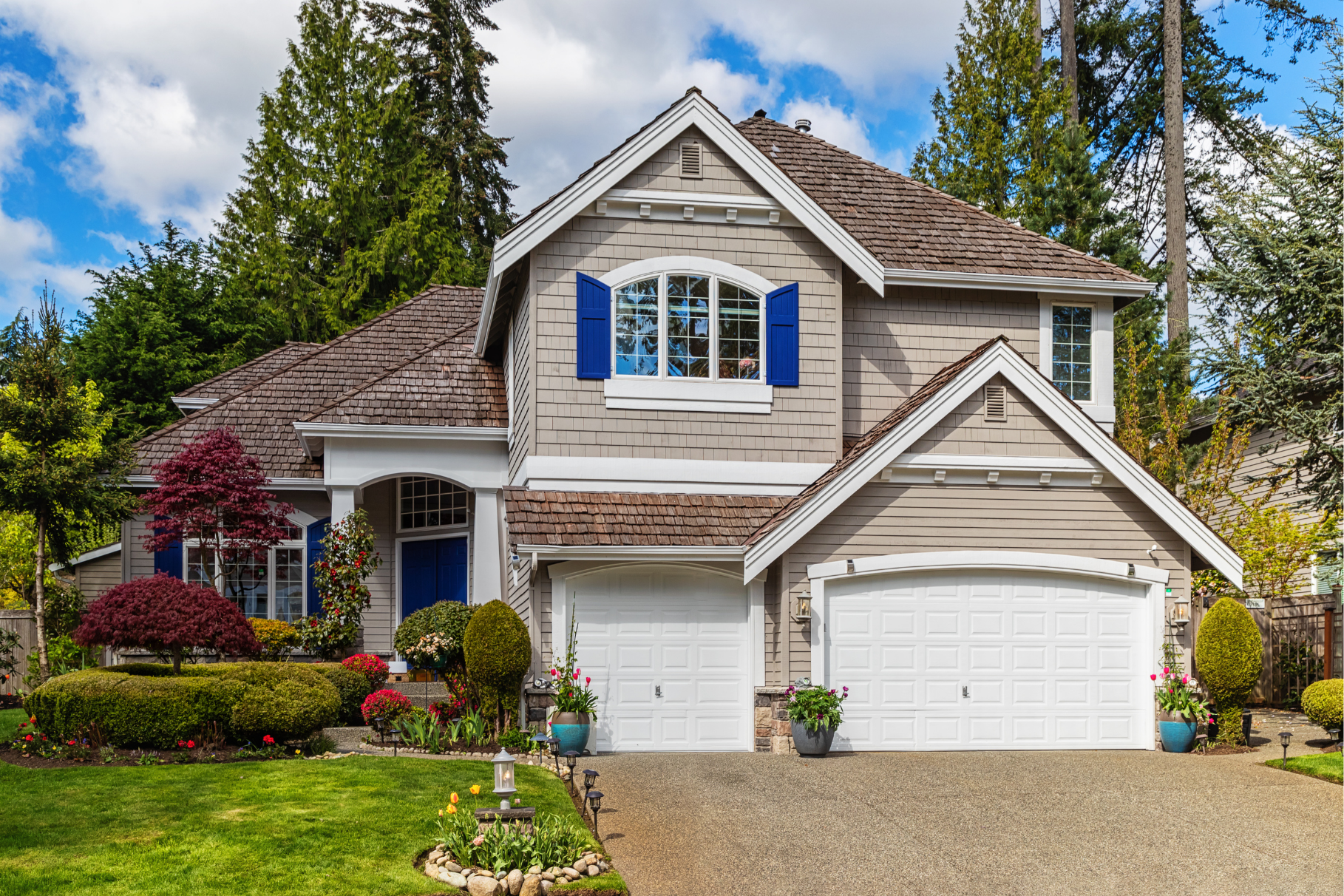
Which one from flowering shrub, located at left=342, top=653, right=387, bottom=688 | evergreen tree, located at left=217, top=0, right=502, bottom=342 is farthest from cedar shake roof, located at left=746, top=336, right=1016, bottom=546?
evergreen tree, located at left=217, top=0, right=502, bottom=342

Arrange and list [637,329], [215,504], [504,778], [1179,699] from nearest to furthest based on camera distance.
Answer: [504,778], [1179,699], [637,329], [215,504]

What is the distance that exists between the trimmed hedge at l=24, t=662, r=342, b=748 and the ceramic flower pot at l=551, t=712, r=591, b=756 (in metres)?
2.38

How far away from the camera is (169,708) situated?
38.1 ft

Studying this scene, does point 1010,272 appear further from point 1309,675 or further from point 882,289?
point 1309,675

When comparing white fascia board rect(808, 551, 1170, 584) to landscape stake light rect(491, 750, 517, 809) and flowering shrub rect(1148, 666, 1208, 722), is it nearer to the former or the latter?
flowering shrub rect(1148, 666, 1208, 722)

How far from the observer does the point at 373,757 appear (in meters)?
11.8

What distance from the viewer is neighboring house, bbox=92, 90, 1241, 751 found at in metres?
13.8

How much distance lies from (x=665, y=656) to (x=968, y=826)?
203 inches

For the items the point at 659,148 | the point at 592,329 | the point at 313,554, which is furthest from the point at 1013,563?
the point at 313,554

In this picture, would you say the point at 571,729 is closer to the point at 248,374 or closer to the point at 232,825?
the point at 232,825

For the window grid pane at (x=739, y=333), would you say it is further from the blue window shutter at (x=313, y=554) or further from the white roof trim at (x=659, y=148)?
the blue window shutter at (x=313, y=554)

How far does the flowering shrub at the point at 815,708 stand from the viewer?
1296cm

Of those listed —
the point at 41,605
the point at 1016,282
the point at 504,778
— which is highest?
the point at 1016,282

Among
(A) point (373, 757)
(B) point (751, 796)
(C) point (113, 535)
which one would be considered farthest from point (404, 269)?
(B) point (751, 796)
